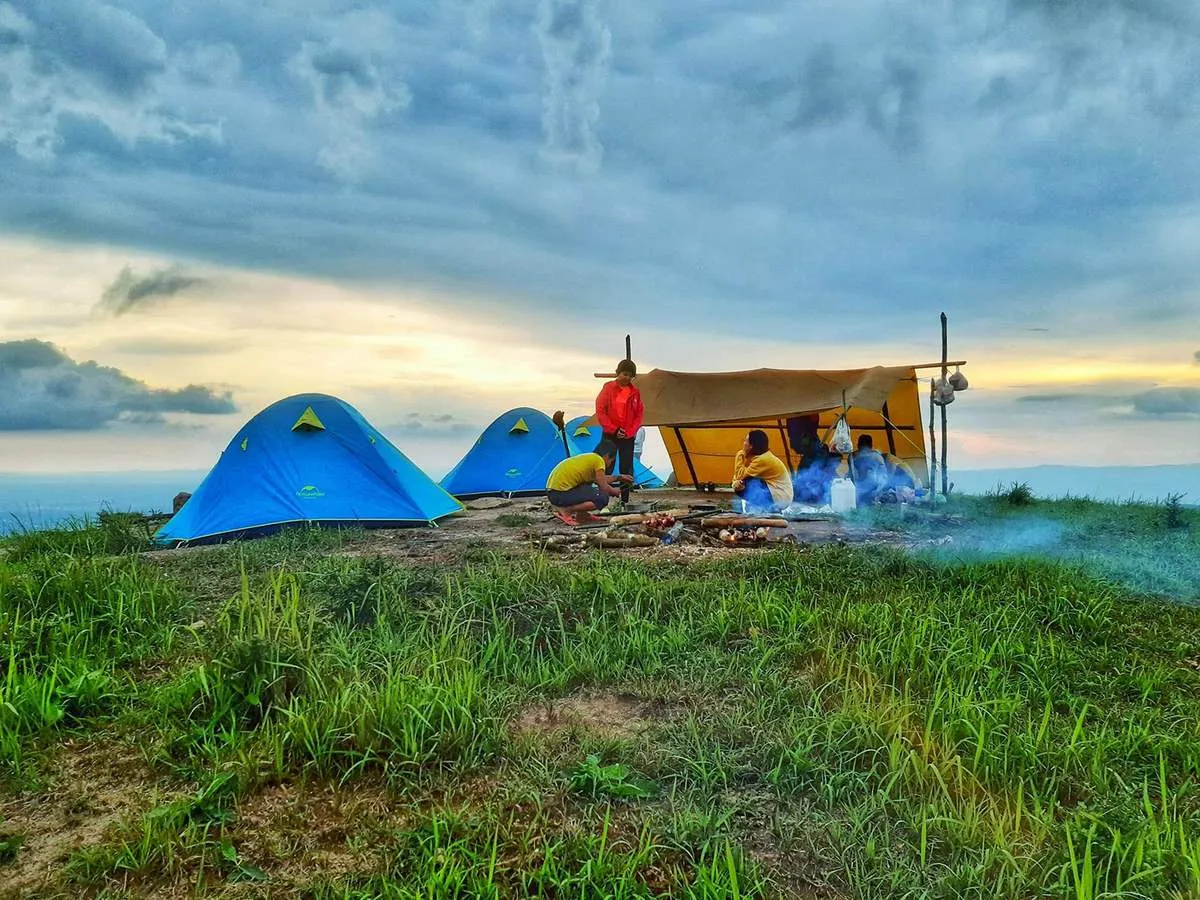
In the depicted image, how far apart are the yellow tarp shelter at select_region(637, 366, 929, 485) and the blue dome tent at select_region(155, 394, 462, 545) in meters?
5.11

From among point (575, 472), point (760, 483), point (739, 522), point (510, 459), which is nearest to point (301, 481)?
point (575, 472)

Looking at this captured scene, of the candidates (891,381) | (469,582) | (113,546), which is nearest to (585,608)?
(469,582)

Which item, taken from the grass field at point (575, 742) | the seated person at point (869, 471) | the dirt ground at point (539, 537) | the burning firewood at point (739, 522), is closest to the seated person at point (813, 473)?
the seated person at point (869, 471)

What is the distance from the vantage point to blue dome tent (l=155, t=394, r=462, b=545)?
1012 cm

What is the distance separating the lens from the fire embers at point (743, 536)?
350 inches

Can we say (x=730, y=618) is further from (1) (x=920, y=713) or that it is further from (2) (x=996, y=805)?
(2) (x=996, y=805)

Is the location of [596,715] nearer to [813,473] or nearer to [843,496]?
[843,496]

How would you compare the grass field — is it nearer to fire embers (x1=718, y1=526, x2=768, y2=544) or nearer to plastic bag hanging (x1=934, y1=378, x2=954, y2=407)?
fire embers (x1=718, y1=526, x2=768, y2=544)

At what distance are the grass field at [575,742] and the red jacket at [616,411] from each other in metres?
6.45

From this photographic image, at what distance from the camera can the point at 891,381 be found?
13711 mm

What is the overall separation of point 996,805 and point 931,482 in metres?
12.1

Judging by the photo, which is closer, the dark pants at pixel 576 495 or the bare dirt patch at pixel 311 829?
the bare dirt patch at pixel 311 829

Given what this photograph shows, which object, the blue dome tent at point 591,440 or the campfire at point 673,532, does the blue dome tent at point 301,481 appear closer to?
the campfire at point 673,532

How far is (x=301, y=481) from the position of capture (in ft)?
34.2
